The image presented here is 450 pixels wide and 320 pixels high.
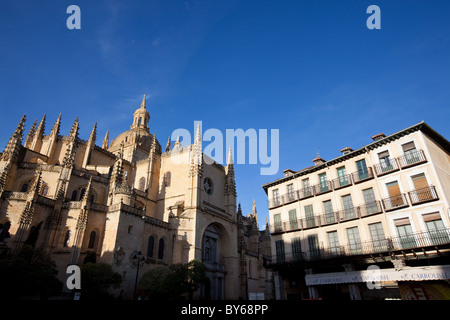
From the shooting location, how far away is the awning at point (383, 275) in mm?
14266

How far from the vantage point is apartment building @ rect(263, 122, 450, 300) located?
604 inches

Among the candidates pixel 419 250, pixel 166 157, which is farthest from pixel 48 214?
pixel 419 250

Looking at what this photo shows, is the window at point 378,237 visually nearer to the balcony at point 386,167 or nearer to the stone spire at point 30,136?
the balcony at point 386,167

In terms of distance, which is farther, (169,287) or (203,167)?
(203,167)

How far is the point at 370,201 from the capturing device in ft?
61.0

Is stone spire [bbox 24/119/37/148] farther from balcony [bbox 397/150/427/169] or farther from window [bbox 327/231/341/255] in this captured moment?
balcony [bbox 397/150/427/169]

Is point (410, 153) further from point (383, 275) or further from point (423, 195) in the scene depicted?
point (383, 275)

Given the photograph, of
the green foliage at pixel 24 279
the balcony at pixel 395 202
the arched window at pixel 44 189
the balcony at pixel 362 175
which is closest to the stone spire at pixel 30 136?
the arched window at pixel 44 189

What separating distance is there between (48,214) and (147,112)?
107 feet

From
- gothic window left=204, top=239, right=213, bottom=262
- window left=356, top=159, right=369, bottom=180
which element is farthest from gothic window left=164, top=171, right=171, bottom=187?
window left=356, top=159, right=369, bottom=180

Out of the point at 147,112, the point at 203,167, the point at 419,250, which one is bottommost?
the point at 419,250

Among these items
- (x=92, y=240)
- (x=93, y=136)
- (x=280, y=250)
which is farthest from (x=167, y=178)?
(x=280, y=250)
